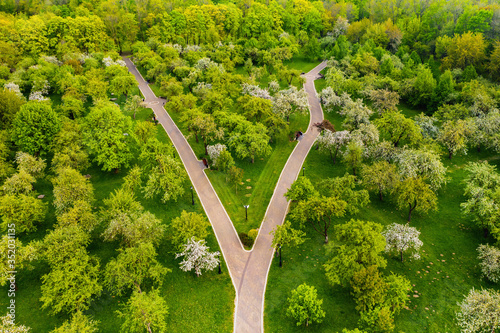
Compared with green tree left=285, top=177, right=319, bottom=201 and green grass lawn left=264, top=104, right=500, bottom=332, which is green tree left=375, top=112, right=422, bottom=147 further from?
green tree left=285, top=177, right=319, bottom=201

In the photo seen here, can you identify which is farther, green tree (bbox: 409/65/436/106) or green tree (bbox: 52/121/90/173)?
green tree (bbox: 409/65/436/106)

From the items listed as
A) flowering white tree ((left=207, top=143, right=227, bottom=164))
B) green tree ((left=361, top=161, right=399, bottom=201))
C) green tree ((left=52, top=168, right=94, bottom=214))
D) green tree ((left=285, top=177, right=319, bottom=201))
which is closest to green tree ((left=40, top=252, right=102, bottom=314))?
green tree ((left=52, top=168, right=94, bottom=214))

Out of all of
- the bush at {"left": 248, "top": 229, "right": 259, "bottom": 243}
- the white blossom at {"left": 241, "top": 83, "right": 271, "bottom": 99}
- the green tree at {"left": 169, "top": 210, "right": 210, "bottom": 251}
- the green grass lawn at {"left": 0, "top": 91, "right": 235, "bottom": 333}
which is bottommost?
the green grass lawn at {"left": 0, "top": 91, "right": 235, "bottom": 333}

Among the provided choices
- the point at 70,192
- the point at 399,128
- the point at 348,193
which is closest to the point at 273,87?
the point at 399,128

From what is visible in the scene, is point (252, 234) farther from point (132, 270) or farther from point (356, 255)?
point (132, 270)

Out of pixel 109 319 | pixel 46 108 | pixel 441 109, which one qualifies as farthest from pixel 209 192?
pixel 441 109

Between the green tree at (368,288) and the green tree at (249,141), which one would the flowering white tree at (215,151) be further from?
the green tree at (368,288)
